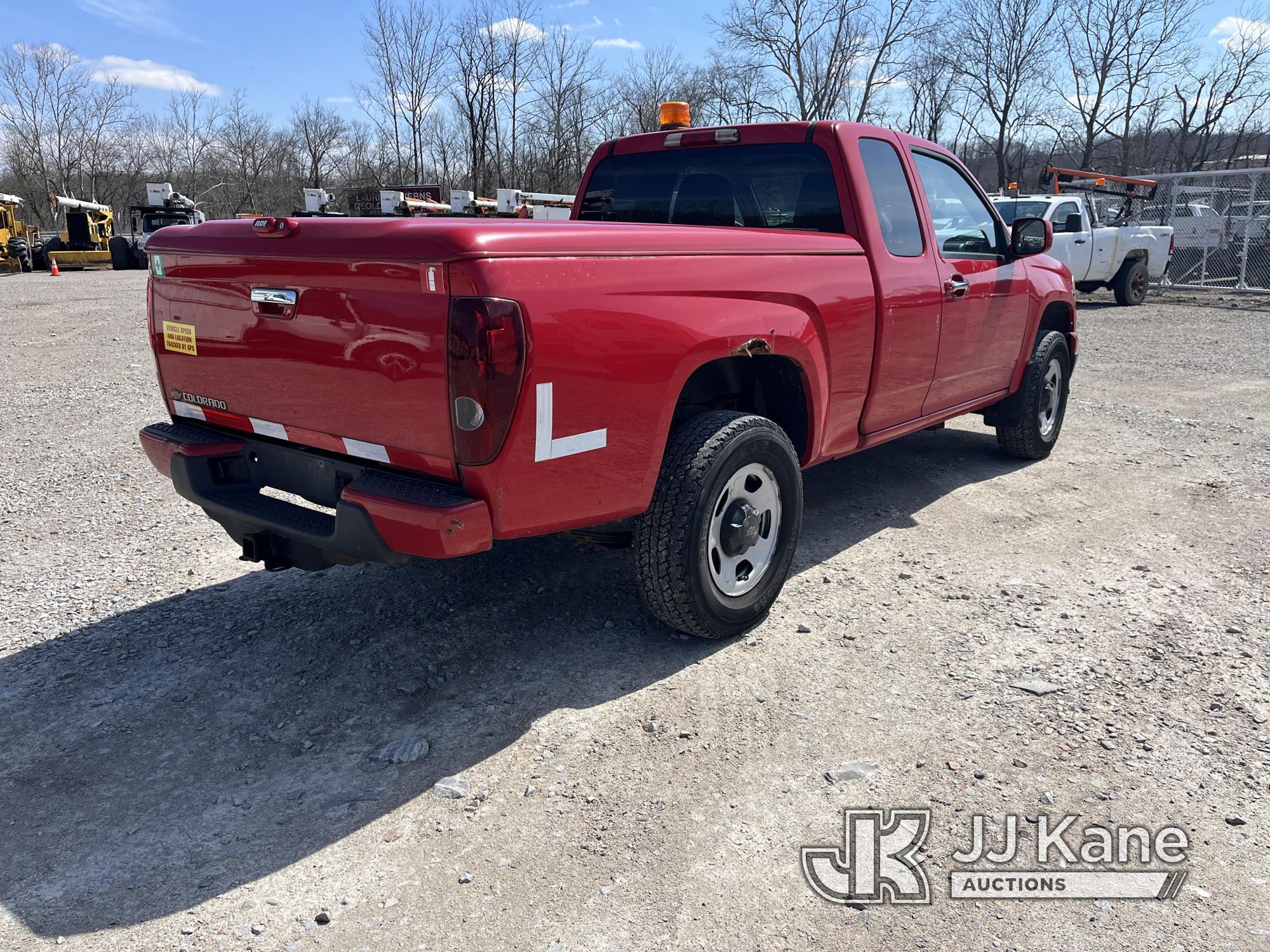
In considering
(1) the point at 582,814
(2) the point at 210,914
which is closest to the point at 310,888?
(2) the point at 210,914

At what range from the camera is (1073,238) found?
16219 millimetres

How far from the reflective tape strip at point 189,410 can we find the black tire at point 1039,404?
475 cm

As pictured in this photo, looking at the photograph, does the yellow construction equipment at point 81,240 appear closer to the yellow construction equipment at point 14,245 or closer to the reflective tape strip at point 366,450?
the yellow construction equipment at point 14,245

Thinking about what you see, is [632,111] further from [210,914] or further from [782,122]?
[210,914]

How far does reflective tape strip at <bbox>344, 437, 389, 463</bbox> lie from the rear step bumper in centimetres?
4

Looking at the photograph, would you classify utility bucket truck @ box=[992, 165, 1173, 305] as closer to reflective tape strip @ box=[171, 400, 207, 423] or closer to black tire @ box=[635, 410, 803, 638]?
black tire @ box=[635, 410, 803, 638]

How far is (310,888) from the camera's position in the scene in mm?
2367

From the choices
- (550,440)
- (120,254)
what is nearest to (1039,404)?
(550,440)

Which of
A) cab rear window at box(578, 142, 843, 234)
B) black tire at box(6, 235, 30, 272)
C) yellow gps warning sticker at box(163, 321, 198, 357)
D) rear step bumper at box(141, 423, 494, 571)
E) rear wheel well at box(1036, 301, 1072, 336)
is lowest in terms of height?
rear step bumper at box(141, 423, 494, 571)

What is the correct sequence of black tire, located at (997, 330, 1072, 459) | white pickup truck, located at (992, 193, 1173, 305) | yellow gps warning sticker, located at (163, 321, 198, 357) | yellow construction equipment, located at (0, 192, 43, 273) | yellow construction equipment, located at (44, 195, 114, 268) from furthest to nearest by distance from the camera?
1. yellow construction equipment, located at (44, 195, 114, 268)
2. yellow construction equipment, located at (0, 192, 43, 273)
3. white pickup truck, located at (992, 193, 1173, 305)
4. black tire, located at (997, 330, 1072, 459)
5. yellow gps warning sticker, located at (163, 321, 198, 357)

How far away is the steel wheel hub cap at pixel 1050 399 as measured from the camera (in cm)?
614

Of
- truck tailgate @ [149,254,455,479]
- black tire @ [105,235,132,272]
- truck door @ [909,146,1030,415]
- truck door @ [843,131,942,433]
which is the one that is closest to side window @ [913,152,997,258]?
truck door @ [909,146,1030,415]

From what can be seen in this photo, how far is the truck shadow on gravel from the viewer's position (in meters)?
2.49

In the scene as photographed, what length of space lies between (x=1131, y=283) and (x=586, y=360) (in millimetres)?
18234
